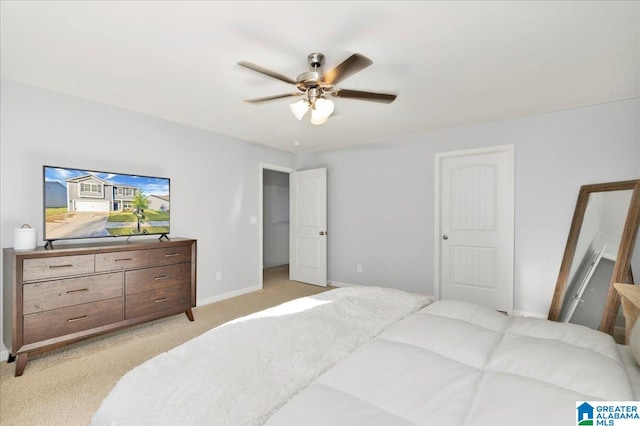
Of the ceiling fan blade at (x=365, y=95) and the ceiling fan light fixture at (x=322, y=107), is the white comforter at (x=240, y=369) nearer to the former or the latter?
the ceiling fan light fixture at (x=322, y=107)

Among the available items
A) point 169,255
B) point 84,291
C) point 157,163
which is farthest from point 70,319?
point 157,163

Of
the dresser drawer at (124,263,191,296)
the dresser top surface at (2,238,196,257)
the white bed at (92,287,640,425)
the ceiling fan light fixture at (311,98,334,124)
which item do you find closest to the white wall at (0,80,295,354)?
the dresser top surface at (2,238,196,257)

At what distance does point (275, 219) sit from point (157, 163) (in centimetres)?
375

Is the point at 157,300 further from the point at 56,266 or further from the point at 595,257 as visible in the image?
the point at 595,257

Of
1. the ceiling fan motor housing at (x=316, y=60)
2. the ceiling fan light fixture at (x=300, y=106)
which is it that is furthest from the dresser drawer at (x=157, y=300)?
the ceiling fan motor housing at (x=316, y=60)

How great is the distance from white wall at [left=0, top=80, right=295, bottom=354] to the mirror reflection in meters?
3.91

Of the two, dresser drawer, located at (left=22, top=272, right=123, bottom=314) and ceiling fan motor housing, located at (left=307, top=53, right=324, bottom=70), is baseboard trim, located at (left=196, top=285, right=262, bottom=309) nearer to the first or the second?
dresser drawer, located at (left=22, top=272, right=123, bottom=314)

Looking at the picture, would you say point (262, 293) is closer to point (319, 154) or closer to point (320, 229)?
point (320, 229)

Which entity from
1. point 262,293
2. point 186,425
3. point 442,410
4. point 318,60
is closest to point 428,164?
point 318,60

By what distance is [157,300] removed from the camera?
3100 millimetres

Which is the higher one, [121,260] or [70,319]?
[121,260]

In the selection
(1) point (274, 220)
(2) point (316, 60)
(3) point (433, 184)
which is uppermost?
(2) point (316, 60)

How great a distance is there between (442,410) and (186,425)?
2.37 ft

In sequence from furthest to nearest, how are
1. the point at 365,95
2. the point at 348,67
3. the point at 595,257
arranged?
1. the point at 595,257
2. the point at 365,95
3. the point at 348,67
